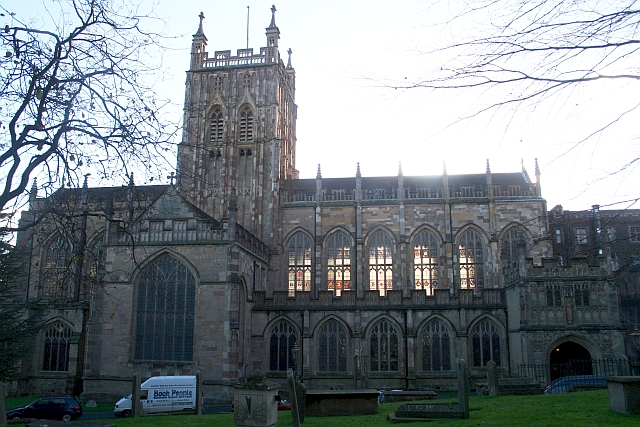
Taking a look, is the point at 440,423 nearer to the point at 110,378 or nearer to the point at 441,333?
the point at 441,333

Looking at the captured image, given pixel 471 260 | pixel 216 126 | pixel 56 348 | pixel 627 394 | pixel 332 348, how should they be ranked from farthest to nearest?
pixel 216 126 < pixel 471 260 < pixel 56 348 < pixel 332 348 < pixel 627 394

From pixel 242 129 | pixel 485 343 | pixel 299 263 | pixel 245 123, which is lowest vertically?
pixel 485 343

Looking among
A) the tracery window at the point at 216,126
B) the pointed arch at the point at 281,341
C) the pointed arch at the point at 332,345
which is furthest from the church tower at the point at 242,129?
the pointed arch at the point at 332,345

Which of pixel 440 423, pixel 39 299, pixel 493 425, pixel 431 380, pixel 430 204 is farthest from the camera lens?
pixel 430 204

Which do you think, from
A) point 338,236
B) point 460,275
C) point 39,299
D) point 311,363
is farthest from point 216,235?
point 460,275

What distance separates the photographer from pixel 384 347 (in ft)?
96.2

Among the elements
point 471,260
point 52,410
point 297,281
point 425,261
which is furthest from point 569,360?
point 52,410

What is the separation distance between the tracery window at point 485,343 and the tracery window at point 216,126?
841 inches

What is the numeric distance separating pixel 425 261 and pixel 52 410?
72.1 ft

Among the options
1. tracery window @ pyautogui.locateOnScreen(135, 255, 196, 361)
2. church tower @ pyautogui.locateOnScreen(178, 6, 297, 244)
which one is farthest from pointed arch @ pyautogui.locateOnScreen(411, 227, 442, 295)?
tracery window @ pyautogui.locateOnScreen(135, 255, 196, 361)

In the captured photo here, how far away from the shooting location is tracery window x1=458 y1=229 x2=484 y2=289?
114 feet

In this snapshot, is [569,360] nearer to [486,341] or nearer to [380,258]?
[486,341]

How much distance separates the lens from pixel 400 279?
115 feet

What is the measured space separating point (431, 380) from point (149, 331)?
46.1 ft
